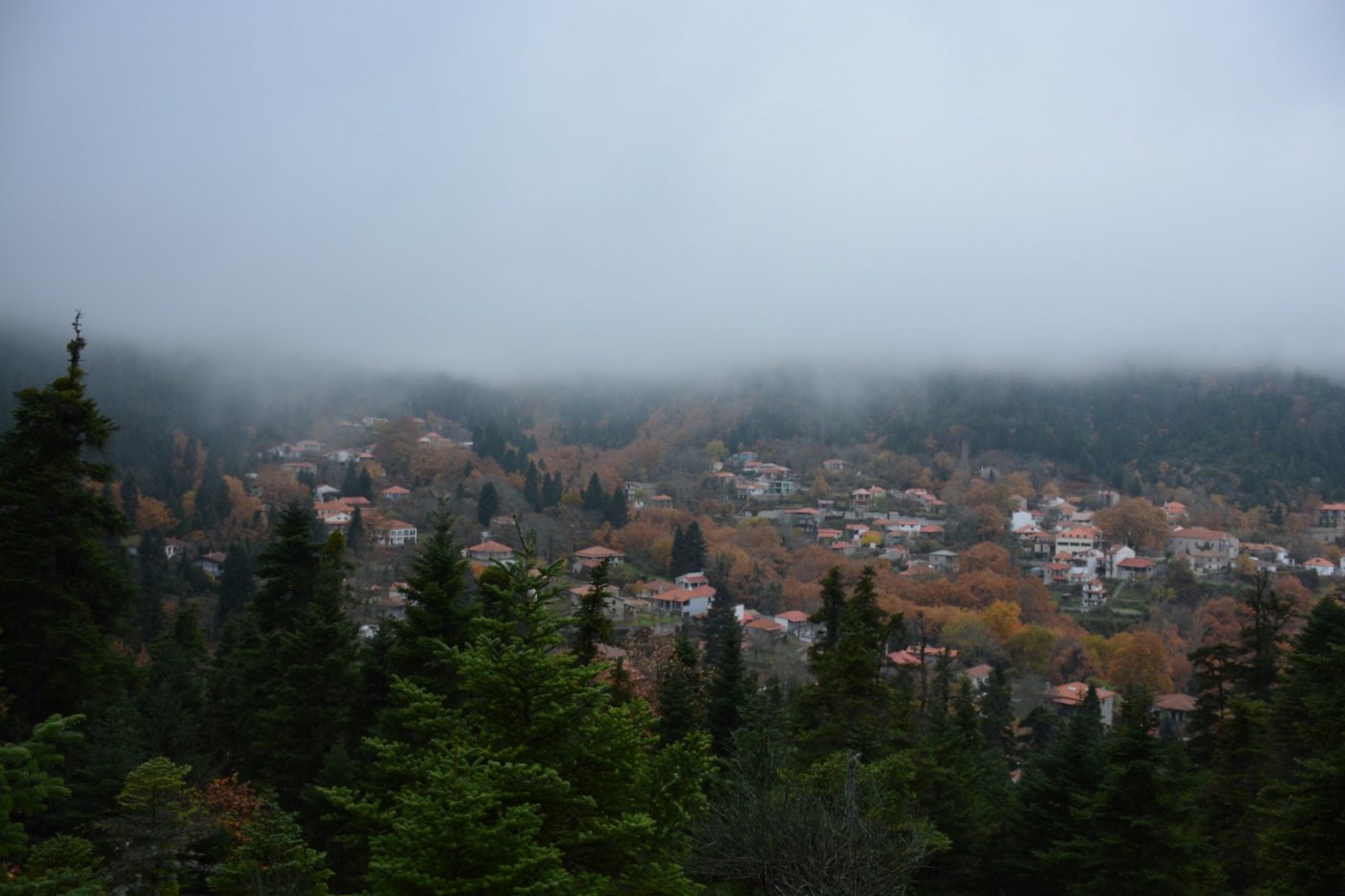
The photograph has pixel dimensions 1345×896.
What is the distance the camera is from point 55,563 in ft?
34.4

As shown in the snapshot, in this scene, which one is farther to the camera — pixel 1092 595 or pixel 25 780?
pixel 1092 595

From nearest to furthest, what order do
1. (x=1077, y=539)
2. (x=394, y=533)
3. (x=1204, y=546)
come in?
(x=394, y=533)
(x=1204, y=546)
(x=1077, y=539)

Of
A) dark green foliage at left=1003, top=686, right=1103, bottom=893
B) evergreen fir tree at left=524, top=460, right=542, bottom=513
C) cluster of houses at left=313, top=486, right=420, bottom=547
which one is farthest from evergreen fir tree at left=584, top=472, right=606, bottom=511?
dark green foliage at left=1003, top=686, right=1103, bottom=893

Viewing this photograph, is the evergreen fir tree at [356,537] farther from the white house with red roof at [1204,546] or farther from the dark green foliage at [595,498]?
the white house with red roof at [1204,546]

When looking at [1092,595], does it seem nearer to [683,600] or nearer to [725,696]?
[683,600]

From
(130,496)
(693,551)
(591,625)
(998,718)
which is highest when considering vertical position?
(591,625)

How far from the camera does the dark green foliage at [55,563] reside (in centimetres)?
1010

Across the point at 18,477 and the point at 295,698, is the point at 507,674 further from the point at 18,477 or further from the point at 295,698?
the point at 18,477

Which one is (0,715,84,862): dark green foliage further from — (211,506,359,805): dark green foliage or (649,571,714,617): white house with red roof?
(649,571,714,617): white house with red roof

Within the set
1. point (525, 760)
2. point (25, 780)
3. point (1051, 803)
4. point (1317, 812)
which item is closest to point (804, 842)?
point (525, 760)

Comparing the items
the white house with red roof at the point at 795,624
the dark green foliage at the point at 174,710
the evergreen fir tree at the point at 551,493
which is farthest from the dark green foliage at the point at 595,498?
the dark green foliage at the point at 174,710

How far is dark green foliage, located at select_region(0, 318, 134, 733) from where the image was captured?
10102 mm

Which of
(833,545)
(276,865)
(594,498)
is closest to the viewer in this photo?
(276,865)

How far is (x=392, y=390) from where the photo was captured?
11738 centimetres
